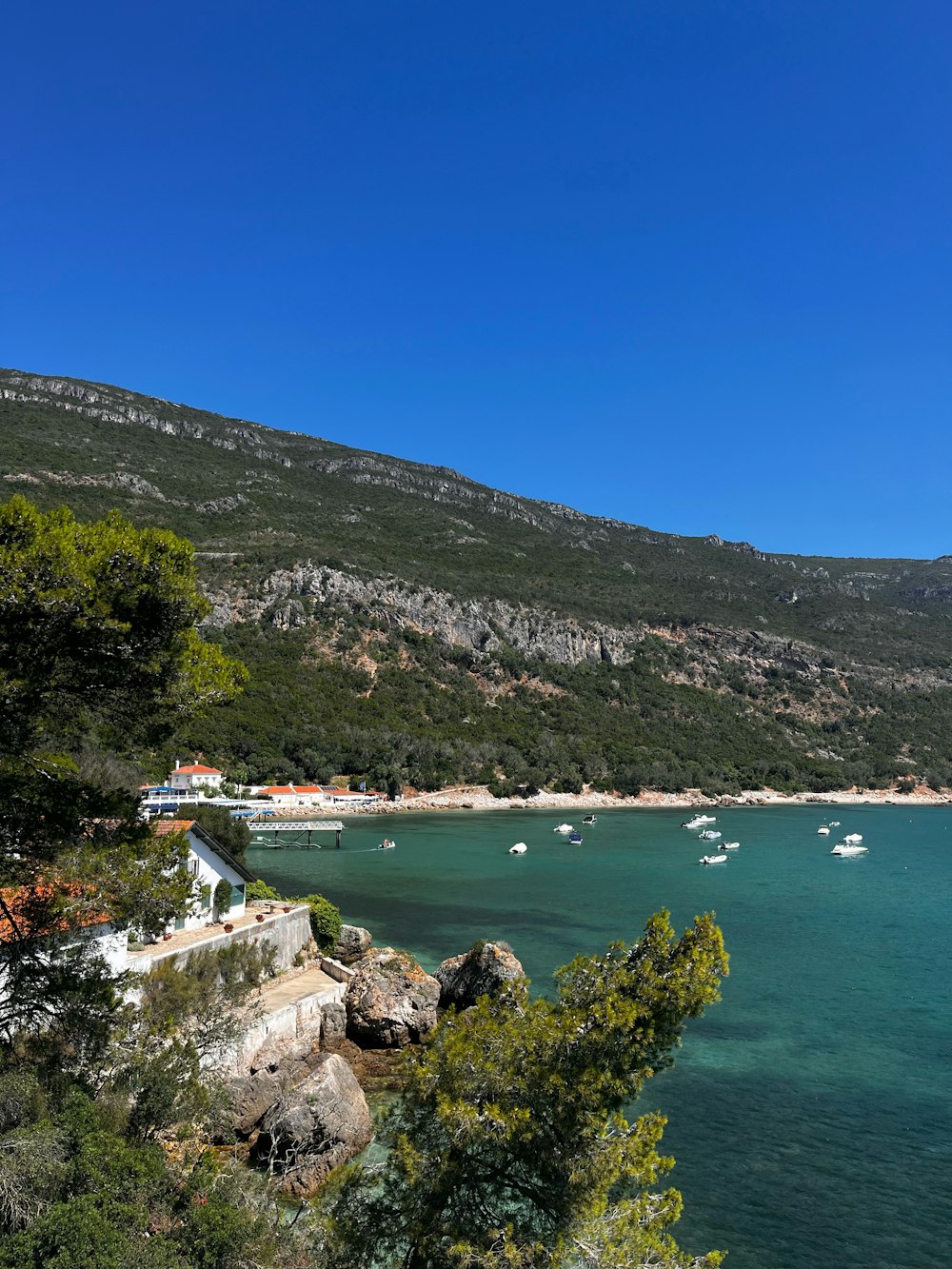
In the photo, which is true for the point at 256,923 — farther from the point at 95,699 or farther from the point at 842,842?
the point at 842,842

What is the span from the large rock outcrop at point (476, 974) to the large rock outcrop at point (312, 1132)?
753cm

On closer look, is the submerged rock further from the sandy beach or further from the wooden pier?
Result: the sandy beach

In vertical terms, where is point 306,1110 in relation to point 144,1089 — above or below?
below

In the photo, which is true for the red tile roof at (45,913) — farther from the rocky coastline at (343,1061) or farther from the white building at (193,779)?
the white building at (193,779)

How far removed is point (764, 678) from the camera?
12588 centimetres

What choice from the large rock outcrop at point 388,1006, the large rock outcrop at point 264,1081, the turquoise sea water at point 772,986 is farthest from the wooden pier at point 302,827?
the large rock outcrop at point 264,1081

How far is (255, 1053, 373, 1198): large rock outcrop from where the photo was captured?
1205 cm

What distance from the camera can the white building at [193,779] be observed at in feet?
211

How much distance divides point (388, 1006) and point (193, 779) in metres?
Result: 50.9

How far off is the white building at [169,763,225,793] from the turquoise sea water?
44.4 feet

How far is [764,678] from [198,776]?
93865 millimetres

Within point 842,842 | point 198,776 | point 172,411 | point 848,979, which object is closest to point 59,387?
point 172,411

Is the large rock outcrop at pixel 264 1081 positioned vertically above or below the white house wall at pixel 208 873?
below

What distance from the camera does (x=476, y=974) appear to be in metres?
21.1
